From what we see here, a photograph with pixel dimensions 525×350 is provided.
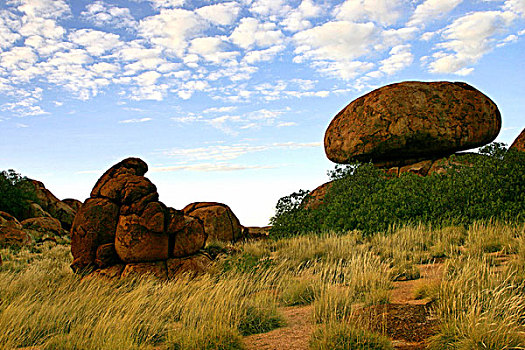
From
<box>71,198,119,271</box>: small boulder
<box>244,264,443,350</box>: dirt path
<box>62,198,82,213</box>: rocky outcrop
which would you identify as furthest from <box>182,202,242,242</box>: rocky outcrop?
<box>62,198,82,213</box>: rocky outcrop

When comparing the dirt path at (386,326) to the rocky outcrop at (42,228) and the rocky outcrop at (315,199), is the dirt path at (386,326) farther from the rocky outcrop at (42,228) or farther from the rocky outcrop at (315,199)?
the rocky outcrop at (42,228)

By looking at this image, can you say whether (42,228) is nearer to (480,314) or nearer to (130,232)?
(130,232)

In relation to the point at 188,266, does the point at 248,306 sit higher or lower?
lower

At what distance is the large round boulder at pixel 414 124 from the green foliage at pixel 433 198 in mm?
2458

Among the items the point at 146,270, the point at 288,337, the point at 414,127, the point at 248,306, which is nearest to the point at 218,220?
the point at 414,127

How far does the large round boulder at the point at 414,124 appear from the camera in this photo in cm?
1811

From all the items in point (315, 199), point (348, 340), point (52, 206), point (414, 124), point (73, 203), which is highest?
point (414, 124)

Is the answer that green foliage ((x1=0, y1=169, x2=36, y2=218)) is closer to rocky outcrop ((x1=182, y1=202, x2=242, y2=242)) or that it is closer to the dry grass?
rocky outcrop ((x1=182, y1=202, x2=242, y2=242))

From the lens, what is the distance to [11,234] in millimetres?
19641

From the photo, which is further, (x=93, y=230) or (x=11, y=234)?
(x=11, y=234)

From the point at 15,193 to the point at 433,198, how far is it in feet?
110

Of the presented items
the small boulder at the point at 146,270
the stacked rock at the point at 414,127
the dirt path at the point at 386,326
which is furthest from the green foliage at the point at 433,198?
the dirt path at the point at 386,326

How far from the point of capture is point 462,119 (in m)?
18.3

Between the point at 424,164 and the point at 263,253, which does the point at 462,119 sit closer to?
the point at 424,164
